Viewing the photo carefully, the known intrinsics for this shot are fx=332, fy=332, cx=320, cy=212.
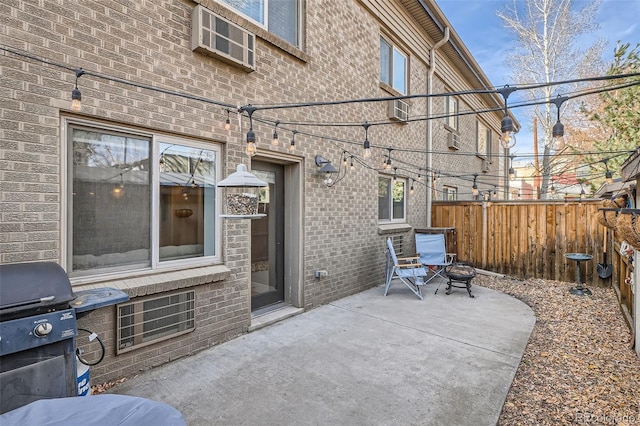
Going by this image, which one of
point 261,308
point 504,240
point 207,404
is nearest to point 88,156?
point 207,404

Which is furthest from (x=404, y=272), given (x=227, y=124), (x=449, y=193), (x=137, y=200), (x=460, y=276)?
(x=449, y=193)

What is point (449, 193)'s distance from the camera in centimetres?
1075

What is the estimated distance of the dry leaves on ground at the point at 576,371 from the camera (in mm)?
2605

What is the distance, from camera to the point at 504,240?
7.91 m

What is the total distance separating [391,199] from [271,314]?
4045mm

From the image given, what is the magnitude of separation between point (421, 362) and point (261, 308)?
93.5 inches

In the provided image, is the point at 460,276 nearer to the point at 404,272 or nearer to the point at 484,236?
the point at 404,272

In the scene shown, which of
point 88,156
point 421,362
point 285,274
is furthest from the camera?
point 285,274

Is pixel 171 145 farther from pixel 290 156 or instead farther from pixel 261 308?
pixel 261 308

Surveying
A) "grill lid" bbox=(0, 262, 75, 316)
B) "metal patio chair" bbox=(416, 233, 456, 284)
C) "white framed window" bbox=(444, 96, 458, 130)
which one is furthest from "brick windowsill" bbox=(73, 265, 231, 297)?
"white framed window" bbox=(444, 96, 458, 130)

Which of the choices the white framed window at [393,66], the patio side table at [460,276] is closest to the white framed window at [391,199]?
the patio side table at [460,276]

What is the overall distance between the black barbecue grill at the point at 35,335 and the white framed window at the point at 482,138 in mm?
13273

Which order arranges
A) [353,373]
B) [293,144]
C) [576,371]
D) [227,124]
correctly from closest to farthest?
[353,373]
[576,371]
[227,124]
[293,144]

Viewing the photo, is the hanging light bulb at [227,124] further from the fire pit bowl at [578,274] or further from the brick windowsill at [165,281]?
the fire pit bowl at [578,274]
